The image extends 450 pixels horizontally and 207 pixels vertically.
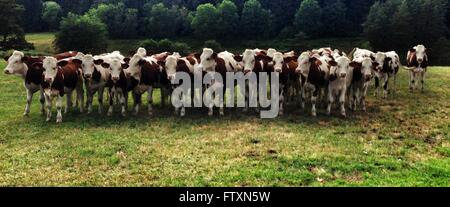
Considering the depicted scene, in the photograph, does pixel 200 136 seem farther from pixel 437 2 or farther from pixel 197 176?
pixel 437 2

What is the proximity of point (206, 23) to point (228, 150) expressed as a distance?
320 feet

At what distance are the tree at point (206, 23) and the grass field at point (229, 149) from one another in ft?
293

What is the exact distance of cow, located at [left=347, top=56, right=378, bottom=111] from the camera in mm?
19219

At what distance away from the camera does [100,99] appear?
762 inches

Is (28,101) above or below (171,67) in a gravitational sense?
below

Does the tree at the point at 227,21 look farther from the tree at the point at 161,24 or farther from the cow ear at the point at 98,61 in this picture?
the cow ear at the point at 98,61

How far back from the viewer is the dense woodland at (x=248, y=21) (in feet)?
271

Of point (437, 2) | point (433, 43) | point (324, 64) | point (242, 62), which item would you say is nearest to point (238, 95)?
point (242, 62)

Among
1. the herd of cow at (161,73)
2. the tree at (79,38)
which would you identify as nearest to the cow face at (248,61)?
the herd of cow at (161,73)

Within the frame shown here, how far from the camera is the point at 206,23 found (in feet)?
357

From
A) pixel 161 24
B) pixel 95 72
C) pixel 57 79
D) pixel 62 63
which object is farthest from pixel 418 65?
pixel 161 24

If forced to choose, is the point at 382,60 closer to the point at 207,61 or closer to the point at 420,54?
the point at 420,54

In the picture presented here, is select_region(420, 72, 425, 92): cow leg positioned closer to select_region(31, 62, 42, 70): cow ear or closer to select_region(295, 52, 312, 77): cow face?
select_region(295, 52, 312, 77): cow face

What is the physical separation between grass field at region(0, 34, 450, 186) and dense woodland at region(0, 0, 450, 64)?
196 feet
